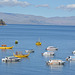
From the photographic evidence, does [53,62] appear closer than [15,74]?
No

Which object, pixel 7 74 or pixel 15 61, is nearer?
pixel 7 74

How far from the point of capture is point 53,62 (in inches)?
3893

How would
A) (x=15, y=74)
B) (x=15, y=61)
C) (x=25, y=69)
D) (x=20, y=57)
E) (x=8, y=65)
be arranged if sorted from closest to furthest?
1. (x=15, y=74)
2. (x=25, y=69)
3. (x=8, y=65)
4. (x=15, y=61)
5. (x=20, y=57)

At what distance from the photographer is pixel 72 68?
93312 millimetres

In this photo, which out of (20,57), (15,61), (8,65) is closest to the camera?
(8,65)

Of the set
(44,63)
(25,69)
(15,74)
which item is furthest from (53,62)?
(15,74)

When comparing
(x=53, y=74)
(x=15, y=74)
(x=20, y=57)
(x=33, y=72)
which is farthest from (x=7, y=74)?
(x=20, y=57)

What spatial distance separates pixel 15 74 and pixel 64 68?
17.9 metres

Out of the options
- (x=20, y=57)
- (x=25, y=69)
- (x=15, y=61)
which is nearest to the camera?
(x=25, y=69)

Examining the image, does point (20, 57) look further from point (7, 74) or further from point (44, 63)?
point (7, 74)

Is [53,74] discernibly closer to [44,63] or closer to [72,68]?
[72,68]

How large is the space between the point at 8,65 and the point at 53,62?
589 inches

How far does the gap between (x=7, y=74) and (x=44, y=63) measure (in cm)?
2075

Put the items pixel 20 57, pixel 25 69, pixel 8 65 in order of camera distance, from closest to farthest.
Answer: pixel 25 69
pixel 8 65
pixel 20 57
